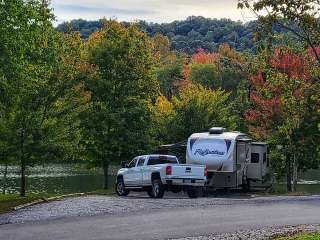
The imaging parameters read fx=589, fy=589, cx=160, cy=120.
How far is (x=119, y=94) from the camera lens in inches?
1516

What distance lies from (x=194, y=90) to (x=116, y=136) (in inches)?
474

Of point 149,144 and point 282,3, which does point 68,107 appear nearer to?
point 149,144

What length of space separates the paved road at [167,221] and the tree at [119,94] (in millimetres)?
13388

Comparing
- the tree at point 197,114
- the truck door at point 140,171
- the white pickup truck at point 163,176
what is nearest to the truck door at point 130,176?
the white pickup truck at point 163,176

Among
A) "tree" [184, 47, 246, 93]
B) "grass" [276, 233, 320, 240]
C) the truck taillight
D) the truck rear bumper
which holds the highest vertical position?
"tree" [184, 47, 246, 93]

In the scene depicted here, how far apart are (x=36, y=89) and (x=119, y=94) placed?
36.1 feet

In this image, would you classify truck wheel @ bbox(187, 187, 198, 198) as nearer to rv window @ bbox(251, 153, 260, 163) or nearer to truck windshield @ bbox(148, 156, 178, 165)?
truck windshield @ bbox(148, 156, 178, 165)

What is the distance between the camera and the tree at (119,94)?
37156mm

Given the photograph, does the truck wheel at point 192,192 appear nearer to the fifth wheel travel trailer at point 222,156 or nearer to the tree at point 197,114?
the fifth wheel travel trailer at point 222,156

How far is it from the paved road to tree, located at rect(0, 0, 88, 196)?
5323 millimetres

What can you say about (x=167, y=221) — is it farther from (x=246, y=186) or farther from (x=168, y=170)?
(x=246, y=186)

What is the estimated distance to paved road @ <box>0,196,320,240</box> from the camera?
15.6 m

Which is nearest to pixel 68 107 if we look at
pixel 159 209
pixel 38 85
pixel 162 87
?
pixel 38 85

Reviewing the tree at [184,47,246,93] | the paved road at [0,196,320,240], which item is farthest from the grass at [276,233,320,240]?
the tree at [184,47,246,93]
